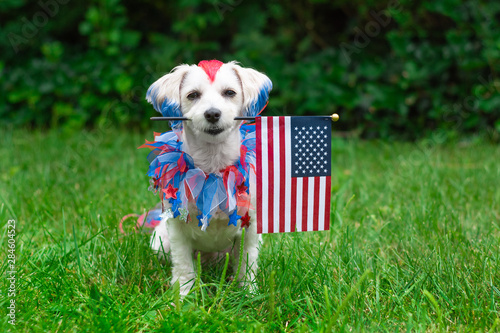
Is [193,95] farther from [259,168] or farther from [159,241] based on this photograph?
[159,241]

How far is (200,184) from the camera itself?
6.44ft

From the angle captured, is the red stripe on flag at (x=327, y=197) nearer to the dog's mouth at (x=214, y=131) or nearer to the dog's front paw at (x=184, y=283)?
the dog's mouth at (x=214, y=131)

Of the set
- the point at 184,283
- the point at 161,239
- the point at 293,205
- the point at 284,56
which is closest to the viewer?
the point at 293,205

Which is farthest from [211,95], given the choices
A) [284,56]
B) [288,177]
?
[284,56]

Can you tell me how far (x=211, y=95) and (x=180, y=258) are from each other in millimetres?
749

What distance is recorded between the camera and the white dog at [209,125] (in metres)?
1.91

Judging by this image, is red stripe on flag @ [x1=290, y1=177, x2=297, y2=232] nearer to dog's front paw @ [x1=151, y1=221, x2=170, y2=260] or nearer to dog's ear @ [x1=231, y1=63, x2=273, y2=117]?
dog's ear @ [x1=231, y1=63, x2=273, y2=117]

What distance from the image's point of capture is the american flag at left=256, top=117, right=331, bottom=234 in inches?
74.2

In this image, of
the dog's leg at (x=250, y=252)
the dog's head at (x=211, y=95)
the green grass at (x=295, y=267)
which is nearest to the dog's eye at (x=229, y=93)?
the dog's head at (x=211, y=95)

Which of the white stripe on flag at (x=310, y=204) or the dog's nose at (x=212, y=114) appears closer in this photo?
the dog's nose at (x=212, y=114)

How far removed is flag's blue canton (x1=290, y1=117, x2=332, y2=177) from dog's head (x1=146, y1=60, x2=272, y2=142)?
25 cm

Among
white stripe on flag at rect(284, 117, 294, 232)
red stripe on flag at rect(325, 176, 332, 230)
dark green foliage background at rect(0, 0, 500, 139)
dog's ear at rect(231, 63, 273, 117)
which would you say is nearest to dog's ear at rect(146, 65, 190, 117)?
dog's ear at rect(231, 63, 273, 117)

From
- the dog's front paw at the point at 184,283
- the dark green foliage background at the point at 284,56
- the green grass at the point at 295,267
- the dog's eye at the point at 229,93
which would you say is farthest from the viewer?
the dark green foliage background at the point at 284,56

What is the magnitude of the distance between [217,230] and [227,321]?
437 millimetres
